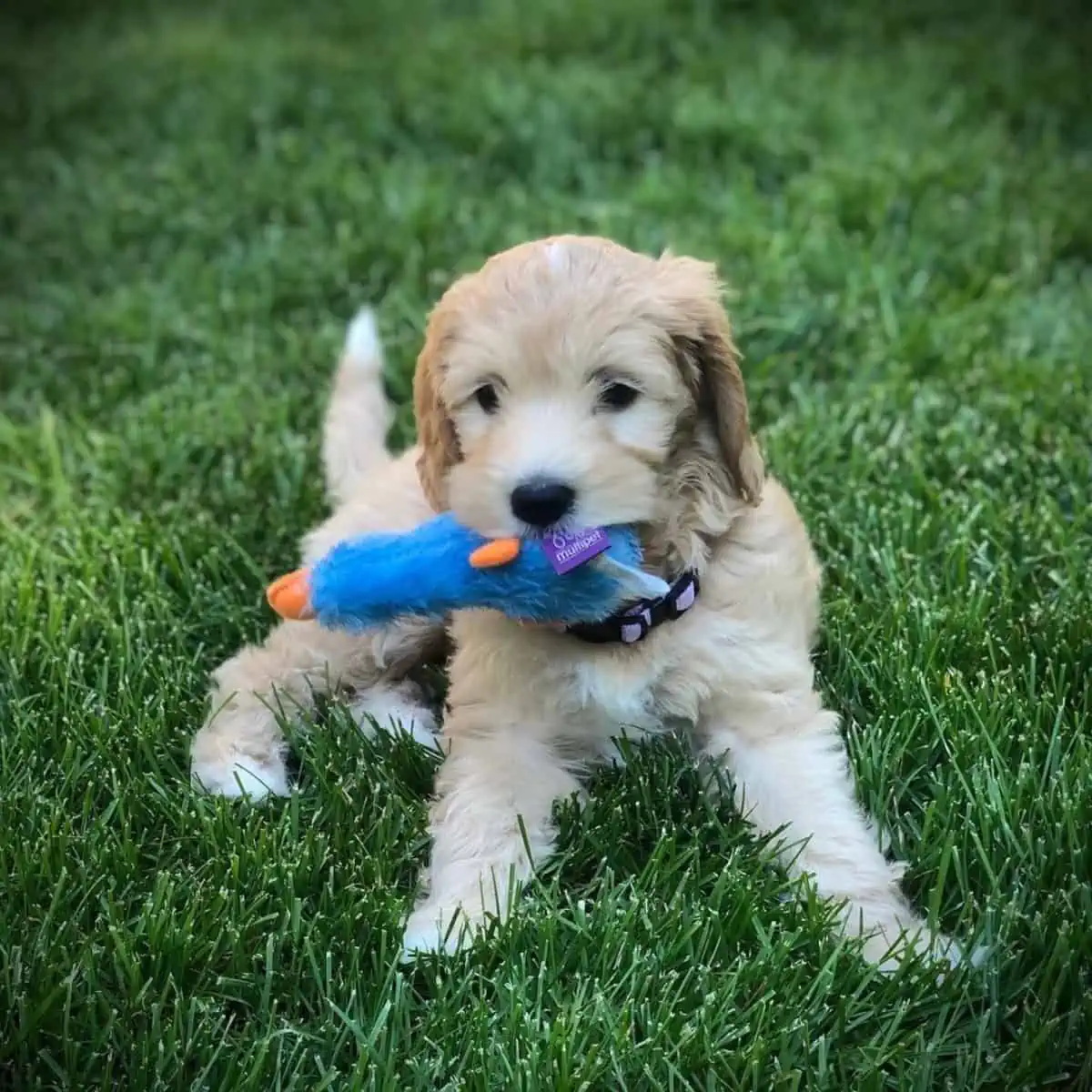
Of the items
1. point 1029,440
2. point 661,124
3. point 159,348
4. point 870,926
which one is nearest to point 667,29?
point 661,124

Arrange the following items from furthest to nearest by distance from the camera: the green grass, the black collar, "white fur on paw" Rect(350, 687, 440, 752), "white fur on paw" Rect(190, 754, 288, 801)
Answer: "white fur on paw" Rect(350, 687, 440, 752) < "white fur on paw" Rect(190, 754, 288, 801) < the black collar < the green grass

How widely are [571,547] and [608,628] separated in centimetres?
31

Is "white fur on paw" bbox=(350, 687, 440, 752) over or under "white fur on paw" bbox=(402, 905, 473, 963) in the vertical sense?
under

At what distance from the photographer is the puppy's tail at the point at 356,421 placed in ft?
12.3

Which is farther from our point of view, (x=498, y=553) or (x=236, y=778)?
(x=236, y=778)

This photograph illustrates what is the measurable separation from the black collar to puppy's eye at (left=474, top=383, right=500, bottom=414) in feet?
1.54

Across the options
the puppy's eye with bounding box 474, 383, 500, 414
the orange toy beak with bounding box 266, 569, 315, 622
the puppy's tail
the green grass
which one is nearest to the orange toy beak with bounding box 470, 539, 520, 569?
the puppy's eye with bounding box 474, 383, 500, 414

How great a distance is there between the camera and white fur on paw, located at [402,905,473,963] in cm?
233

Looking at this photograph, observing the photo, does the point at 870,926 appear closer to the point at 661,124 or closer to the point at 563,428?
the point at 563,428

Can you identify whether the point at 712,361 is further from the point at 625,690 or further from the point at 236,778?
the point at 236,778

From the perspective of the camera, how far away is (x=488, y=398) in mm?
2480

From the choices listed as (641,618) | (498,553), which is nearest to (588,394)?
(498,553)

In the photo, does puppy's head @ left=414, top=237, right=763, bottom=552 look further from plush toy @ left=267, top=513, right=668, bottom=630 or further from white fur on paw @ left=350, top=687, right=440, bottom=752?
Answer: white fur on paw @ left=350, top=687, right=440, bottom=752

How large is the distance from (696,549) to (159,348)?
3.11 meters
